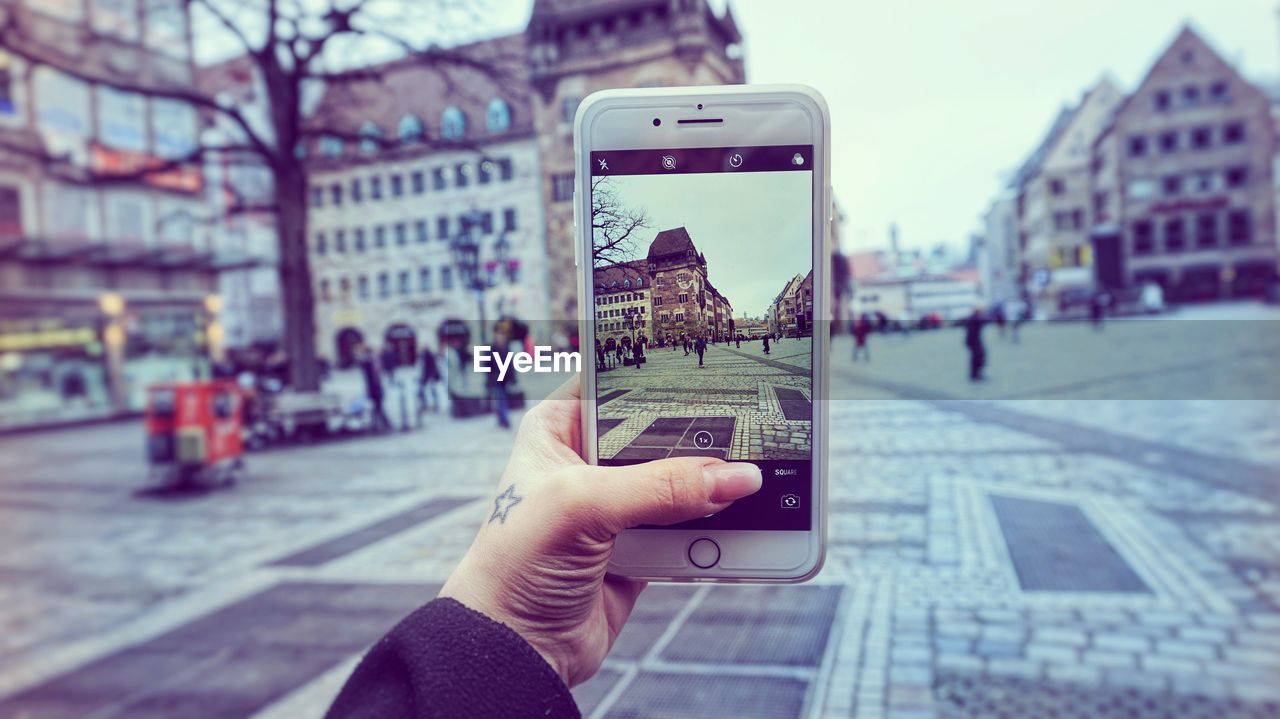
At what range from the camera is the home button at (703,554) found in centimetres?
98

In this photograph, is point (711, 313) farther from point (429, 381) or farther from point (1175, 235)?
point (429, 381)

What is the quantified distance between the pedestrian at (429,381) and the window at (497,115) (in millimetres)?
746

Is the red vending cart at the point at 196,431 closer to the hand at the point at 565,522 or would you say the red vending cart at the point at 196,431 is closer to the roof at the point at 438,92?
the roof at the point at 438,92

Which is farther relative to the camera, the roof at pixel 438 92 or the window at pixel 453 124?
the window at pixel 453 124

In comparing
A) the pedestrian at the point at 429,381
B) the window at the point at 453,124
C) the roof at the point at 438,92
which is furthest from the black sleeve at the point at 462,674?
the window at the point at 453,124

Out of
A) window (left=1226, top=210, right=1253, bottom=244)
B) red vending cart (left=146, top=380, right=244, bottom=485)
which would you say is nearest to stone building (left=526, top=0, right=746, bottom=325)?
window (left=1226, top=210, right=1253, bottom=244)

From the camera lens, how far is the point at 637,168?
962 mm

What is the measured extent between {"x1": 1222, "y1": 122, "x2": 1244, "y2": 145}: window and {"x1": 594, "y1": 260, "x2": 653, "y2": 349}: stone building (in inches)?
83.2

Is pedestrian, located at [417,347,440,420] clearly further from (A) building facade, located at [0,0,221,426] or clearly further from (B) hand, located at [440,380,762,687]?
(A) building facade, located at [0,0,221,426]

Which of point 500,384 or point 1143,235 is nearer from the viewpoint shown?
point 500,384

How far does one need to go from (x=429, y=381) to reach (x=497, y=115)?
89 cm

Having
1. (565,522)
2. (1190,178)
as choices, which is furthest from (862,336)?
(1190,178)

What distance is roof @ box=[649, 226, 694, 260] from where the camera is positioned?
0.89m

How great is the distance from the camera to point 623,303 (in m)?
0.93
